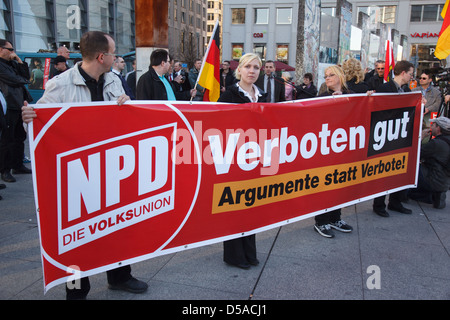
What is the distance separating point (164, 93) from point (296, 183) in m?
2.59

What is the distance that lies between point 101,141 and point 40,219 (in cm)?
65

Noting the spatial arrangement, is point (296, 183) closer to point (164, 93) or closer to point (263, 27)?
point (164, 93)

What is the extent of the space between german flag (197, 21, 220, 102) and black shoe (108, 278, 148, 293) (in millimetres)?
2198

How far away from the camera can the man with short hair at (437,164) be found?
5398 mm

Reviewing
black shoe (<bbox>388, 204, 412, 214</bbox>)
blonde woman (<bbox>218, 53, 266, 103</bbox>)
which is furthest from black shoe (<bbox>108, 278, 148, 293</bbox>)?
black shoe (<bbox>388, 204, 412, 214</bbox>)

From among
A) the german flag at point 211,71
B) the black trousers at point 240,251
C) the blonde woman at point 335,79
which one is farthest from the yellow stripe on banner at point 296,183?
the german flag at point 211,71

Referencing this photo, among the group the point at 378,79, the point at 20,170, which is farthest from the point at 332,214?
the point at 378,79

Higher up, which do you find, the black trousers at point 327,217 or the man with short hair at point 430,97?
the man with short hair at point 430,97

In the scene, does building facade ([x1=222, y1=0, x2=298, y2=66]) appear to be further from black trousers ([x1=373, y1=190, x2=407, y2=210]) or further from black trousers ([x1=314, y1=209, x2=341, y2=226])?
black trousers ([x1=314, y1=209, x2=341, y2=226])

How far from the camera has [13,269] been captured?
333cm

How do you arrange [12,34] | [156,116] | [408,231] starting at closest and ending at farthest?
1. [156,116]
2. [408,231]
3. [12,34]

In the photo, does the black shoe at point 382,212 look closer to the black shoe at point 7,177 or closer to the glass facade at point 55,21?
the black shoe at point 7,177

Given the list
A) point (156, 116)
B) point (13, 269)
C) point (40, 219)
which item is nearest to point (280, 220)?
point (156, 116)

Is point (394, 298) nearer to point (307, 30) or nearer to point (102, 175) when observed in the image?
point (102, 175)
